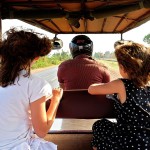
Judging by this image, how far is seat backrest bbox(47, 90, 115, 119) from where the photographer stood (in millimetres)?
3063

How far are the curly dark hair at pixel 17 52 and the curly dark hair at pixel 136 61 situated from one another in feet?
2.10

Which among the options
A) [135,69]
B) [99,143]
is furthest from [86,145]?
[135,69]

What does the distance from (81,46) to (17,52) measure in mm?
1885

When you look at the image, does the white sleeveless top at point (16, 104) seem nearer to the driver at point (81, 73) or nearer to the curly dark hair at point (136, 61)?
the curly dark hair at point (136, 61)

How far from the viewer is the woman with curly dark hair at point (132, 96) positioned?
267cm

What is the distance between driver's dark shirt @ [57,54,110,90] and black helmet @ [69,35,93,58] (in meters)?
0.24

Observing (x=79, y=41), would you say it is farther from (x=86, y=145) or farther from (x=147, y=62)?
(x=147, y=62)

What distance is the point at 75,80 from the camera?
154 inches

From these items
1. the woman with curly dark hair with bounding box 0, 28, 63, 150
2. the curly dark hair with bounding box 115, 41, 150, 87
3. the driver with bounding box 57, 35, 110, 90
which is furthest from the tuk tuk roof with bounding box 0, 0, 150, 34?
the woman with curly dark hair with bounding box 0, 28, 63, 150

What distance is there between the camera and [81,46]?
165 inches

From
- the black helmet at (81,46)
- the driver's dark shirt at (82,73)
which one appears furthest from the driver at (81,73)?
the black helmet at (81,46)

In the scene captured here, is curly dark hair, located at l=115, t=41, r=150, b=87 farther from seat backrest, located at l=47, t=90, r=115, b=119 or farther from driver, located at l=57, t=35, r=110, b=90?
driver, located at l=57, t=35, r=110, b=90

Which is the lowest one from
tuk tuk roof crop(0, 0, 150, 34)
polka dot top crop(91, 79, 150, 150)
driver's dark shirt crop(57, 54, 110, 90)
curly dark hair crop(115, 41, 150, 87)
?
polka dot top crop(91, 79, 150, 150)

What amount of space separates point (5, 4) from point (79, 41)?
975mm
